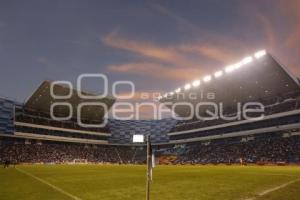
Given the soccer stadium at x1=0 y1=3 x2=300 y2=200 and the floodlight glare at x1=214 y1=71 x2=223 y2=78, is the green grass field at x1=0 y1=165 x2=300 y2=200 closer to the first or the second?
the soccer stadium at x1=0 y1=3 x2=300 y2=200

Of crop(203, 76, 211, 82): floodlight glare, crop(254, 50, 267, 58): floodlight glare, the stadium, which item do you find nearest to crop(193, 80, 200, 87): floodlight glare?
the stadium

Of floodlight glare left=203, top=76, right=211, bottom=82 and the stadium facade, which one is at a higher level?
floodlight glare left=203, top=76, right=211, bottom=82

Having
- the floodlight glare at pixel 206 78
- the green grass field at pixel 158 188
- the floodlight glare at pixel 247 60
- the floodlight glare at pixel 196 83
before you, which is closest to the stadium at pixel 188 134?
the floodlight glare at pixel 247 60

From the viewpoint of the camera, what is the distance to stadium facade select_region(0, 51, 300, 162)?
6575 cm

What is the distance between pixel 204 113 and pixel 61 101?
45041 mm

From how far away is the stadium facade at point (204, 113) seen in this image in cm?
6575

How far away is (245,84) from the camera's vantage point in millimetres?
70875

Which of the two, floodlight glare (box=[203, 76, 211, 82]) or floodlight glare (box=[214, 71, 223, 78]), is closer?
floodlight glare (box=[214, 71, 223, 78])

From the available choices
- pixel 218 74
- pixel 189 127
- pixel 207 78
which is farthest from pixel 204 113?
pixel 218 74

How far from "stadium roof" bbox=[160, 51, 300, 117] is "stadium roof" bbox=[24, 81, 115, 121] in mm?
26066

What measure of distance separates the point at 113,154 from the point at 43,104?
3711cm

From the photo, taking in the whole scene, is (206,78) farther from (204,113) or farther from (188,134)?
(188,134)

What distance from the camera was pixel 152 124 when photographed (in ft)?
493

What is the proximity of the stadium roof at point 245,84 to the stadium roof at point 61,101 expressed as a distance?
26.1 m
